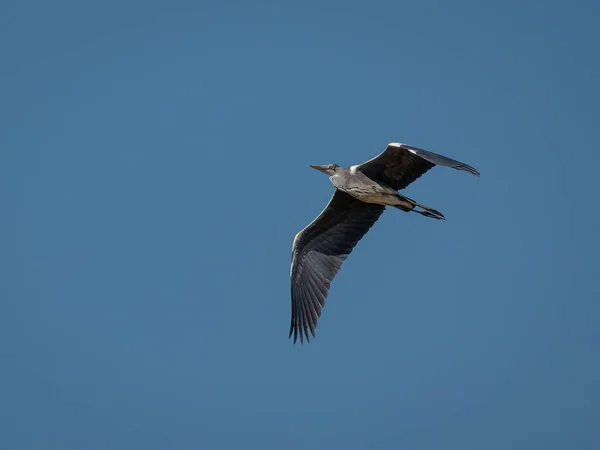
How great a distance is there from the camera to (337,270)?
1800 cm

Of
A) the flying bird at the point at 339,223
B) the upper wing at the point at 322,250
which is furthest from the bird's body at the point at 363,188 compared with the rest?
the upper wing at the point at 322,250

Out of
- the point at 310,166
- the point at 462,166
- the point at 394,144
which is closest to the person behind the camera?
the point at 462,166

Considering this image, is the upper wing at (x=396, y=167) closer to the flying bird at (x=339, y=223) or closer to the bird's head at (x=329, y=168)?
the flying bird at (x=339, y=223)

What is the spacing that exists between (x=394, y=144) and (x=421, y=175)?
3.29ft

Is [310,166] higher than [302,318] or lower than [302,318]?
higher

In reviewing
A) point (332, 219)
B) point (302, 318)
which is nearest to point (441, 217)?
point (332, 219)

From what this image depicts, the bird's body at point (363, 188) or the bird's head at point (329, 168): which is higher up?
the bird's head at point (329, 168)

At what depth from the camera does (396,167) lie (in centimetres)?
1666

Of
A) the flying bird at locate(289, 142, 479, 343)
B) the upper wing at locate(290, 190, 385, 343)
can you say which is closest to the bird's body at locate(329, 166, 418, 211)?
the flying bird at locate(289, 142, 479, 343)

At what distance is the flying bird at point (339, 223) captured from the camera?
16719 millimetres

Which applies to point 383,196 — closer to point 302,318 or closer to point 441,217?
point 441,217

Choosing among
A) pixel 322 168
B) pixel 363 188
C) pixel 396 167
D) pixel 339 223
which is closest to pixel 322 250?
pixel 339 223

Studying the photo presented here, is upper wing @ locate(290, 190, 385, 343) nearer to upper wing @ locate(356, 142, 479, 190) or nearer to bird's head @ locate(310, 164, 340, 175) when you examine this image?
bird's head @ locate(310, 164, 340, 175)

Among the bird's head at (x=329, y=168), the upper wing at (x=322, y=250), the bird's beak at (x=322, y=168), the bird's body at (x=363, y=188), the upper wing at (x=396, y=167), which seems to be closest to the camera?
the upper wing at (x=396, y=167)
